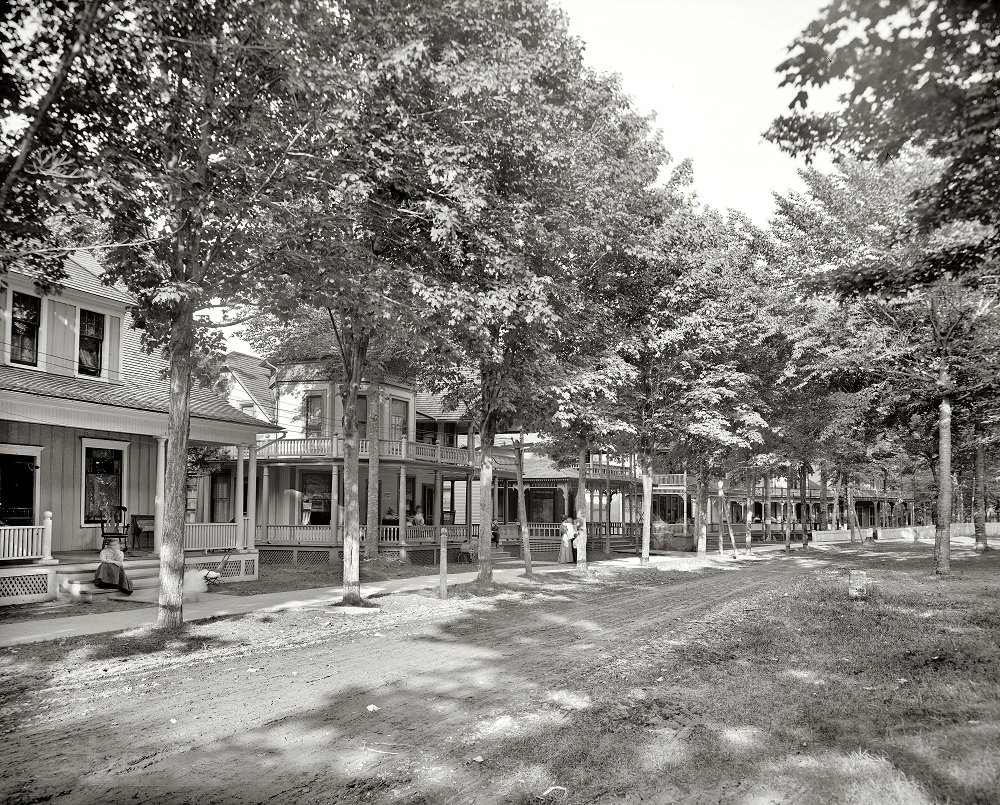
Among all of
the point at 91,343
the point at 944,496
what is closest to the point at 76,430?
the point at 91,343

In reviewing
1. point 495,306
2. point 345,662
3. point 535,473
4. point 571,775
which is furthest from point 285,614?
point 535,473

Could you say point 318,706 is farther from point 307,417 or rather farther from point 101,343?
point 307,417

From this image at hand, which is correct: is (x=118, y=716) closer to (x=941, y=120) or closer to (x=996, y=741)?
(x=996, y=741)

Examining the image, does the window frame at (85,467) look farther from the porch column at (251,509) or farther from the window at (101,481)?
the porch column at (251,509)

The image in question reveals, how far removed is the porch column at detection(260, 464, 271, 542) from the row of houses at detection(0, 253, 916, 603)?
0.26ft

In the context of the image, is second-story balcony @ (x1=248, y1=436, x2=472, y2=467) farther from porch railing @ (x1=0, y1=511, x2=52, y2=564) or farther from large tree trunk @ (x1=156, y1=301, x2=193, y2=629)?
large tree trunk @ (x1=156, y1=301, x2=193, y2=629)

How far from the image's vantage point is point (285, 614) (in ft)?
46.7

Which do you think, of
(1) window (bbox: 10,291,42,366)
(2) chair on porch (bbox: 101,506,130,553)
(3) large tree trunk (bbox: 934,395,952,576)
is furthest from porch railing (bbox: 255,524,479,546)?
(3) large tree trunk (bbox: 934,395,952,576)

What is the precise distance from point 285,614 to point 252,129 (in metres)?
7.92

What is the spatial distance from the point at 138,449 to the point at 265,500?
11.5 meters

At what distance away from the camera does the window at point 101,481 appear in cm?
2030

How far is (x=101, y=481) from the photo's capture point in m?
20.6

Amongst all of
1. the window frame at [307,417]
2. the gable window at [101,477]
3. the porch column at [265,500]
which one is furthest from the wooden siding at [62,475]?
the window frame at [307,417]

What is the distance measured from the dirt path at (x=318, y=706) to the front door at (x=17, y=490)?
7903mm
